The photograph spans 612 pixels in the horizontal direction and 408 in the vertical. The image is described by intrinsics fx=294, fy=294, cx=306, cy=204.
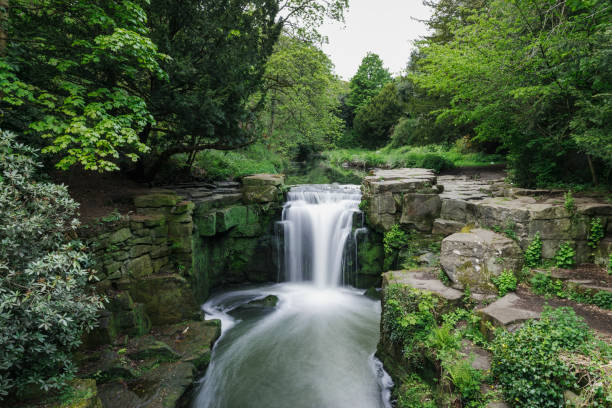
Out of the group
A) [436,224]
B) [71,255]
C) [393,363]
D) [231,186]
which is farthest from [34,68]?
[436,224]

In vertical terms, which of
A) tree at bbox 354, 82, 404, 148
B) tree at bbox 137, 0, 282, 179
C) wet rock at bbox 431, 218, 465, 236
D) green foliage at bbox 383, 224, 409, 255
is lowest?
green foliage at bbox 383, 224, 409, 255

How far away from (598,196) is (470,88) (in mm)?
3652

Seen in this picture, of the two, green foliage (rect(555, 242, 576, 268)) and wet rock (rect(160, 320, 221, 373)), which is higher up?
green foliage (rect(555, 242, 576, 268))

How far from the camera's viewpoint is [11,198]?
326 cm

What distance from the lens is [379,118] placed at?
32219 millimetres

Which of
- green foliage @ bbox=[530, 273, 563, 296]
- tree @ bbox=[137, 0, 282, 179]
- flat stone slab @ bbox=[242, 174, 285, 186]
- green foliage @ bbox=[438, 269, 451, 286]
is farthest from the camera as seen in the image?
flat stone slab @ bbox=[242, 174, 285, 186]

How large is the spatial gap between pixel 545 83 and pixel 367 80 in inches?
1496

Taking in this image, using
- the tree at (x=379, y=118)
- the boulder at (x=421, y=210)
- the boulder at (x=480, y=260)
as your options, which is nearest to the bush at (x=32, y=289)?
the boulder at (x=480, y=260)

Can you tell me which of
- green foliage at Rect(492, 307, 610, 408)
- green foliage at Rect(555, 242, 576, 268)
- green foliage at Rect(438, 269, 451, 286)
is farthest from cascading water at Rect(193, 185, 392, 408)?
green foliage at Rect(555, 242, 576, 268)

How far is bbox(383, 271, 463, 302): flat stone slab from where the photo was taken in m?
4.99

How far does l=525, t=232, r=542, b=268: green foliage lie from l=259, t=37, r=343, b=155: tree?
8535mm

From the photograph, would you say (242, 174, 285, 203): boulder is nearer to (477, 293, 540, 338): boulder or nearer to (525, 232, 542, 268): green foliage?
(477, 293, 540, 338): boulder

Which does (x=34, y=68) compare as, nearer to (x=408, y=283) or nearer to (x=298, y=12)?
(x=408, y=283)

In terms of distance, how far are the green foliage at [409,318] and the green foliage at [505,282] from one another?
45.7 inches
